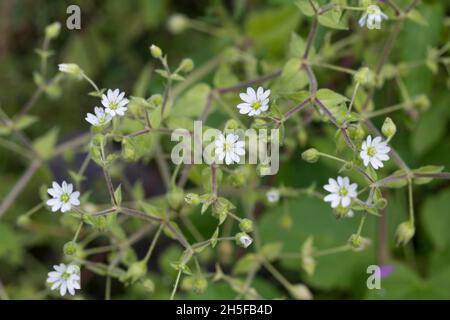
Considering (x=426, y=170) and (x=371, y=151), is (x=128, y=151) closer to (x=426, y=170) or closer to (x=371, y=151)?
(x=371, y=151)

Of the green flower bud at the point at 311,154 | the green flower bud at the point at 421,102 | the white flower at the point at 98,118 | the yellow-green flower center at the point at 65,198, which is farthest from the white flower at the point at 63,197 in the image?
the green flower bud at the point at 421,102

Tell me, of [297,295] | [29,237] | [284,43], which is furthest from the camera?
[29,237]

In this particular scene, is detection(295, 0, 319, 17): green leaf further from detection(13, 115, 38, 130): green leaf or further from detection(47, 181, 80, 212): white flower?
detection(13, 115, 38, 130): green leaf

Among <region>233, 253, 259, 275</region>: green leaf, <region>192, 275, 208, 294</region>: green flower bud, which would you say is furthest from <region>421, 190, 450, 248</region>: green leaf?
<region>192, 275, 208, 294</region>: green flower bud

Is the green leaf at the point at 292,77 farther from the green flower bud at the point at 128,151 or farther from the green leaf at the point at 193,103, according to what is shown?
the green flower bud at the point at 128,151

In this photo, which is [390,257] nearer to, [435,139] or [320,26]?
[435,139]

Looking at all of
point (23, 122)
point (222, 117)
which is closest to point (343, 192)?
point (222, 117)
